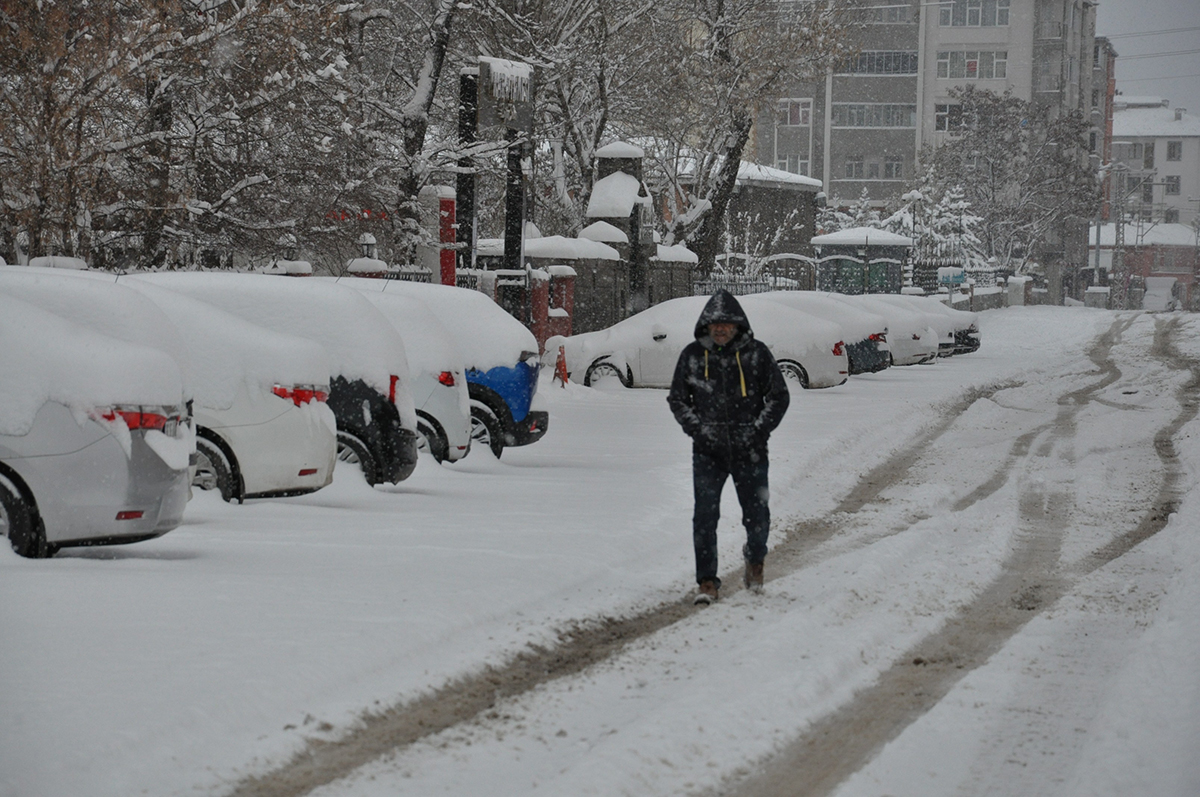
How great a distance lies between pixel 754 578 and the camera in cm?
825

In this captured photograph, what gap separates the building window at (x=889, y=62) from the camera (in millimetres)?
86938

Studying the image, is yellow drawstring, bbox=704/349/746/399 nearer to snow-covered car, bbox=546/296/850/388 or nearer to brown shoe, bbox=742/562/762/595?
brown shoe, bbox=742/562/762/595

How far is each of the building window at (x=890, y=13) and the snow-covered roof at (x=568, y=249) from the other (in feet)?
213

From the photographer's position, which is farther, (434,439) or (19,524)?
(434,439)

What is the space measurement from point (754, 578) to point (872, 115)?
273 feet

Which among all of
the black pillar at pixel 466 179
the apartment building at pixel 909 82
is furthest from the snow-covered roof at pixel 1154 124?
the black pillar at pixel 466 179

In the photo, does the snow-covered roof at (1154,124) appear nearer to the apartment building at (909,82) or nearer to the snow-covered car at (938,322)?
the apartment building at (909,82)

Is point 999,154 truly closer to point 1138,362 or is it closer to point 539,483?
point 1138,362

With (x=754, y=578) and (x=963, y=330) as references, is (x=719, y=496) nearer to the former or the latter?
(x=754, y=578)

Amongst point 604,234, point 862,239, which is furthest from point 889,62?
point 604,234

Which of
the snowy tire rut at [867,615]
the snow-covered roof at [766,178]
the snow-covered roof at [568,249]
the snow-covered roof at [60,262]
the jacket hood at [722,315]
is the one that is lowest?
the snowy tire rut at [867,615]

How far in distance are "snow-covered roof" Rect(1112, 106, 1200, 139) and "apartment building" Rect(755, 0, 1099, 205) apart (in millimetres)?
45845

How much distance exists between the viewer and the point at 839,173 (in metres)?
88.5

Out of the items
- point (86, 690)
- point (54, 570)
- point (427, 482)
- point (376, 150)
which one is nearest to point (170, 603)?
point (54, 570)
